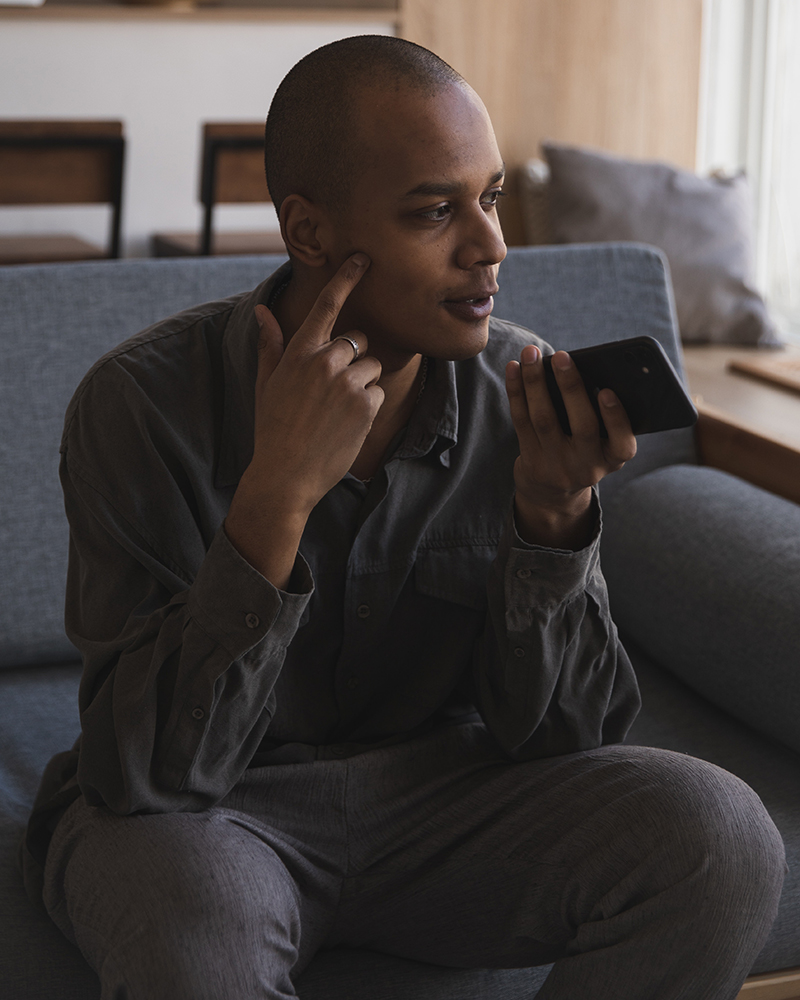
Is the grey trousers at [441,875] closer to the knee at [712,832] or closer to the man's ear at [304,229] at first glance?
the knee at [712,832]

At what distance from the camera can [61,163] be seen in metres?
2.42

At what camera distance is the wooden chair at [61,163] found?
92.2 inches

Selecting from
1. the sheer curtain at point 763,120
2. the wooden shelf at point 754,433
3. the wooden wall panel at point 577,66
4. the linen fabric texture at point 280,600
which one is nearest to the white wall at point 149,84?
the wooden wall panel at point 577,66

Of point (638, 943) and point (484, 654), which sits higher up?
point (484, 654)

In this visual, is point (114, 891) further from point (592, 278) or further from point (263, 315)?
point (592, 278)

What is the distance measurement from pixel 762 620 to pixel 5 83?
7.73 ft

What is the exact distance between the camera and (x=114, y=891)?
85 cm

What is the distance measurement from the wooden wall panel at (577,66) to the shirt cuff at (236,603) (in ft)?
7.13

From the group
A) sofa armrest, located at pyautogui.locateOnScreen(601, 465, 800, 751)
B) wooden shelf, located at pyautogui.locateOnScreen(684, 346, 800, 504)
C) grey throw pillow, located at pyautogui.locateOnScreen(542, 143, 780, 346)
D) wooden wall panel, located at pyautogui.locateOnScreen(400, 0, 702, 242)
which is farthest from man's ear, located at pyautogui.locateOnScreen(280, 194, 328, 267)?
wooden wall panel, located at pyautogui.locateOnScreen(400, 0, 702, 242)

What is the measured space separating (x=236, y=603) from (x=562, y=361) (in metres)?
0.32

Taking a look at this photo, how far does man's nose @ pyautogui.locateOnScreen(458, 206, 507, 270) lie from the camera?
3.10 feet

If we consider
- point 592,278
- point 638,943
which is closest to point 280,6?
point 592,278

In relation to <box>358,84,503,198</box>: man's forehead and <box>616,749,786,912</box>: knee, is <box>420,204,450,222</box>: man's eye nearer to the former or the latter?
<box>358,84,503,198</box>: man's forehead

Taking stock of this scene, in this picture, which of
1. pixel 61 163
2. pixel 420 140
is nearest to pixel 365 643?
pixel 420 140
